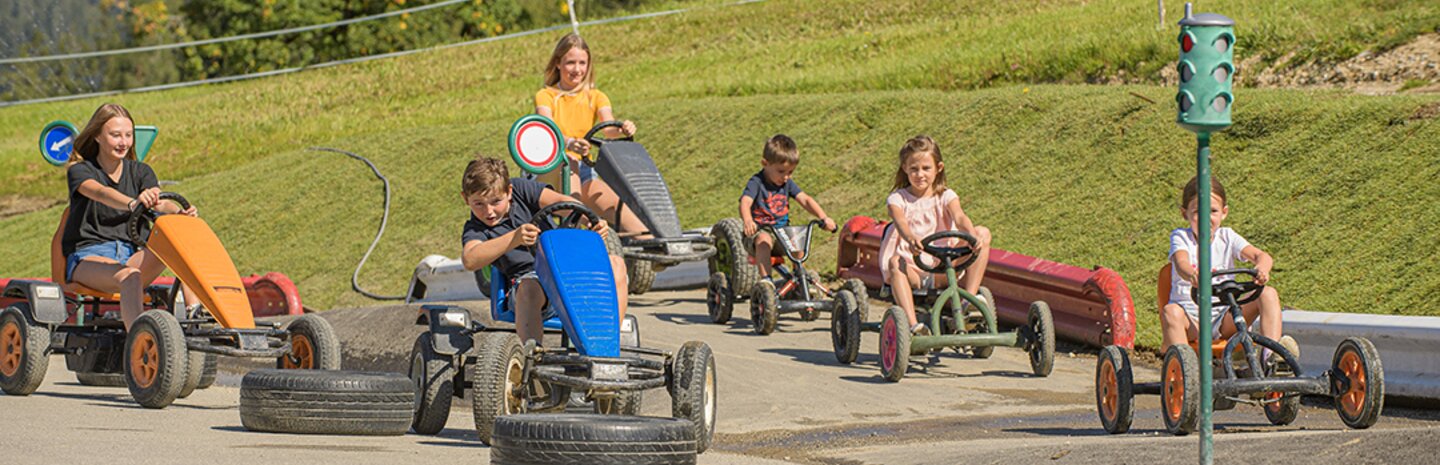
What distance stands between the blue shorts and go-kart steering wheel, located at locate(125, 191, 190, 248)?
96 mm

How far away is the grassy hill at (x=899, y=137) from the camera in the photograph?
12.1 metres

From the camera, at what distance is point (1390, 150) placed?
12.4 metres

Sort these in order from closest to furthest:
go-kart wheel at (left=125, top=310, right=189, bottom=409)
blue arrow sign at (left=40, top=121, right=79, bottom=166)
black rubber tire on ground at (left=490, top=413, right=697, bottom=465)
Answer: black rubber tire on ground at (left=490, top=413, right=697, bottom=465) → go-kart wheel at (left=125, top=310, right=189, bottom=409) → blue arrow sign at (left=40, top=121, right=79, bottom=166)

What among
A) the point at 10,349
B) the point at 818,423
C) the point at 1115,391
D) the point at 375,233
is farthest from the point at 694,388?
the point at 375,233

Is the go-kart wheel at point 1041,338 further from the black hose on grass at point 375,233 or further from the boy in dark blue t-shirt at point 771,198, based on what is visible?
the black hose on grass at point 375,233

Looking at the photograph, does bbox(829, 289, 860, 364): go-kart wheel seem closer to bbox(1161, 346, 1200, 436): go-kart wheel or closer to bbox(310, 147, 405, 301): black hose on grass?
bbox(1161, 346, 1200, 436): go-kart wheel

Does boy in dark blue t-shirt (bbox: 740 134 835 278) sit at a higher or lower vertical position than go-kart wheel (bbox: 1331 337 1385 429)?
higher

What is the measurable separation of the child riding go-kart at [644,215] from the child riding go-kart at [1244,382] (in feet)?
15.5

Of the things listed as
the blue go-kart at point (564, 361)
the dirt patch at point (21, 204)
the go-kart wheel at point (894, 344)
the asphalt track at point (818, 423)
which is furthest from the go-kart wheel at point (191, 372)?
the dirt patch at point (21, 204)

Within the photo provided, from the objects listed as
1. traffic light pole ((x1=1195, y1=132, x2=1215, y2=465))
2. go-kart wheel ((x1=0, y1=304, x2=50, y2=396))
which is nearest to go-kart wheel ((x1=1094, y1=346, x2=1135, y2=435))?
traffic light pole ((x1=1195, y1=132, x2=1215, y2=465))

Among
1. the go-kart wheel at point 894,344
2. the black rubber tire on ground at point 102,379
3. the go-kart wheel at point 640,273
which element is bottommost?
the black rubber tire on ground at point 102,379

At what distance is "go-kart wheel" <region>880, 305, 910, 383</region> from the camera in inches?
359

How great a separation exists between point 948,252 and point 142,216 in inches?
162

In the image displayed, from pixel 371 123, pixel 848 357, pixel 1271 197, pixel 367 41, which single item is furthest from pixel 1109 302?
pixel 367 41
